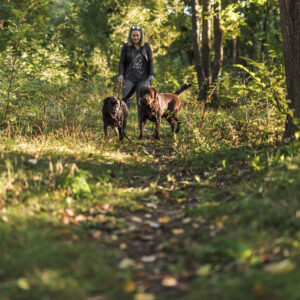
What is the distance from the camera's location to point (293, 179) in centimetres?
384

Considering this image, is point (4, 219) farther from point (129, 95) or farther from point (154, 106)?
point (129, 95)

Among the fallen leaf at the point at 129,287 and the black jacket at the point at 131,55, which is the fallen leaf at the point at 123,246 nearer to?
the fallen leaf at the point at 129,287

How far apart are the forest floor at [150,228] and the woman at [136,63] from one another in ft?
10.9

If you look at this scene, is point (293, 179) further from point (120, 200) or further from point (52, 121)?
point (52, 121)

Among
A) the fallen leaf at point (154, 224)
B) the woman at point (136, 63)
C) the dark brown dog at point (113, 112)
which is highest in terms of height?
the woman at point (136, 63)

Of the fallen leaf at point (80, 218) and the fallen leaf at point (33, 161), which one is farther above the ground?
the fallen leaf at point (33, 161)

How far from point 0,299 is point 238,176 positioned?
345cm

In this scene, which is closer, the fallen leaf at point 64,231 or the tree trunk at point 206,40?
the fallen leaf at point 64,231

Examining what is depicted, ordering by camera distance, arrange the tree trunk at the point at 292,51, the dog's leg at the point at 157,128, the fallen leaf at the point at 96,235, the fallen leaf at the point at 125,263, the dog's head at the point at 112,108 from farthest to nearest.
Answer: the dog's leg at the point at 157,128, the dog's head at the point at 112,108, the tree trunk at the point at 292,51, the fallen leaf at the point at 96,235, the fallen leaf at the point at 125,263

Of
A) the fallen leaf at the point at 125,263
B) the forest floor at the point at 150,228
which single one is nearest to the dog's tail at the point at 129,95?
the forest floor at the point at 150,228

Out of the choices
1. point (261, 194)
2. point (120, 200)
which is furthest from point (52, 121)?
point (261, 194)

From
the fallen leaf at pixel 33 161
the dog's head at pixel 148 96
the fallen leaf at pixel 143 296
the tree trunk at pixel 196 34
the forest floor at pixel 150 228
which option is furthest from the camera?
the tree trunk at pixel 196 34

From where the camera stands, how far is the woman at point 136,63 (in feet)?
27.2

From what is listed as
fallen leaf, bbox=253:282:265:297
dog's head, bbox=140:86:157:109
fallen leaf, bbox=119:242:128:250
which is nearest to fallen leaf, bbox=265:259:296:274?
fallen leaf, bbox=253:282:265:297
